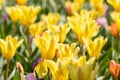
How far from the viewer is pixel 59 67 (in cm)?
185

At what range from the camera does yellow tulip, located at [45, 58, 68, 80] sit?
72.4 inches

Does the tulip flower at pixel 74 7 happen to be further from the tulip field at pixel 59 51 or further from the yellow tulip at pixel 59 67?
the yellow tulip at pixel 59 67

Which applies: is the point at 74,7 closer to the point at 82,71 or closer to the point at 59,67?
the point at 59,67

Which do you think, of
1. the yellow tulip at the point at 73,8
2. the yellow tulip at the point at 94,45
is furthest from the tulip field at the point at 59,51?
the yellow tulip at the point at 73,8

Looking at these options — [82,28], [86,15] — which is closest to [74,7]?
[86,15]

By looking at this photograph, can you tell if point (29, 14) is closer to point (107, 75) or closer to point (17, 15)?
point (17, 15)

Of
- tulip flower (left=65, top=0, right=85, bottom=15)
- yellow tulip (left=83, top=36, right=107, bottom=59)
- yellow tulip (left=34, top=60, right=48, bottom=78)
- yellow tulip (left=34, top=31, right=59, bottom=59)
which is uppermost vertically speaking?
yellow tulip (left=34, top=31, right=59, bottom=59)

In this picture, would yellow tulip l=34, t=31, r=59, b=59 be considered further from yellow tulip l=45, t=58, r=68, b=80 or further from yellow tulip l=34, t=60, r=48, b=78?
yellow tulip l=45, t=58, r=68, b=80

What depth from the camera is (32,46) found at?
3.06m

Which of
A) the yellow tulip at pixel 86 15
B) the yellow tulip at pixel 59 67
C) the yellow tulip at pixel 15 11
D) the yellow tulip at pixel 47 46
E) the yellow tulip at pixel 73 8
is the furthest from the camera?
the yellow tulip at pixel 73 8

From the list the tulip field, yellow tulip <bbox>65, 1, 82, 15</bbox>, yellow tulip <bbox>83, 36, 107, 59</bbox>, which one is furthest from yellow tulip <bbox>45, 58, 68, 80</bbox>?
yellow tulip <bbox>65, 1, 82, 15</bbox>

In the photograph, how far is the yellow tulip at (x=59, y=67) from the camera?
6.04 ft

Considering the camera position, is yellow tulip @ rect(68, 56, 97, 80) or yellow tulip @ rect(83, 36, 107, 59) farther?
yellow tulip @ rect(83, 36, 107, 59)

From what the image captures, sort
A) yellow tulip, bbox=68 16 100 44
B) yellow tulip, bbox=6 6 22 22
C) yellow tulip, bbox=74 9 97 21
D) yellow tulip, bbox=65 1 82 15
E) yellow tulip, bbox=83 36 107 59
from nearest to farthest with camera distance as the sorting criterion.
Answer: yellow tulip, bbox=83 36 107 59 → yellow tulip, bbox=68 16 100 44 → yellow tulip, bbox=74 9 97 21 → yellow tulip, bbox=6 6 22 22 → yellow tulip, bbox=65 1 82 15
